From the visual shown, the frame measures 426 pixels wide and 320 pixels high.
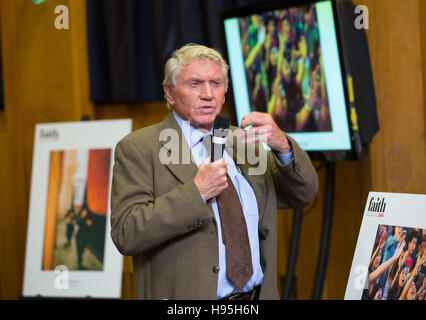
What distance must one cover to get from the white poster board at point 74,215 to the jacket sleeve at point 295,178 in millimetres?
1397

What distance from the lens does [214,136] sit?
177cm

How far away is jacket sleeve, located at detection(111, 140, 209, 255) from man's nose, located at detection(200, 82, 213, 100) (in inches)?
11.3

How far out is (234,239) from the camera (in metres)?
1.83

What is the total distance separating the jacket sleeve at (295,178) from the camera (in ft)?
6.20

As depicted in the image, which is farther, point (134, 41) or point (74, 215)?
point (134, 41)

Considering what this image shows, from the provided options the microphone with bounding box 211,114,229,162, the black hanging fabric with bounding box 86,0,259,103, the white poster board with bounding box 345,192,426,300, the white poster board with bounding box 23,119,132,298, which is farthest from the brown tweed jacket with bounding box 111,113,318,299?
the black hanging fabric with bounding box 86,0,259,103

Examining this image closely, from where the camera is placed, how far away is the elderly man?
1741 mm

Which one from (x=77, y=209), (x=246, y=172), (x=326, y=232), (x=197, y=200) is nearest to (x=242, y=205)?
(x=246, y=172)

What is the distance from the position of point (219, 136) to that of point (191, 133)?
17cm
